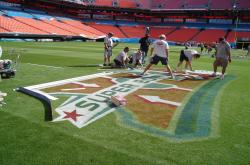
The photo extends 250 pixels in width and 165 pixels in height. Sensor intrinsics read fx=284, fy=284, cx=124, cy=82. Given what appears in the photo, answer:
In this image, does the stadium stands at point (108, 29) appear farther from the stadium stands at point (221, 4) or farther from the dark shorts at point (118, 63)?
the dark shorts at point (118, 63)

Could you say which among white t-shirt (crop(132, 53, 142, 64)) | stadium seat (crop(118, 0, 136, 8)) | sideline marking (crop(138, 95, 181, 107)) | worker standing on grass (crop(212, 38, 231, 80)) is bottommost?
sideline marking (crop(138, 95, 181, 107))

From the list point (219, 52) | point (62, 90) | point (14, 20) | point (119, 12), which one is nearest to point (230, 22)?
point (119, 12)

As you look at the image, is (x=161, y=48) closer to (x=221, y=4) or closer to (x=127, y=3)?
(x=221, y=4)

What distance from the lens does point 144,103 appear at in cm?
790

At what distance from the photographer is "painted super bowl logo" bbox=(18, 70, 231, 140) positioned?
6.03 metres

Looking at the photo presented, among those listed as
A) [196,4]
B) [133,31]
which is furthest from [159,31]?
[196,4]

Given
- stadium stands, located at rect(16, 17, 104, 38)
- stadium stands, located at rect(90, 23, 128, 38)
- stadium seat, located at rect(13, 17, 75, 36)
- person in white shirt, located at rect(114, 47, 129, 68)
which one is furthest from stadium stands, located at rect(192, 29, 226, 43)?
person in white shirt, located at rect(114, 47, 129, 68)

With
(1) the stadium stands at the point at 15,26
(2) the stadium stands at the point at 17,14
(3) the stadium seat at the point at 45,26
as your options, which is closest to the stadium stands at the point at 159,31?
(3) the stadium seat at the point at 45,26

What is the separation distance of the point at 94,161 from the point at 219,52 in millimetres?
11150

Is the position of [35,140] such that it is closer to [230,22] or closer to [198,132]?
[198,132]

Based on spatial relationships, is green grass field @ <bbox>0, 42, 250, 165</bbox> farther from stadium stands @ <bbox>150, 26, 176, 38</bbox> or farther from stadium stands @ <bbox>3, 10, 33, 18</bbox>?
stadium stands @ <bbox>150, 26, 176, 38</bbox>

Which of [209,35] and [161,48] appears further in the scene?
[209,35]

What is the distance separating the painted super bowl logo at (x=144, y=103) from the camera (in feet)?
19.8

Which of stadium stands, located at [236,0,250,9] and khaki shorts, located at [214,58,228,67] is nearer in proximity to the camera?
khaki shorts, located at [214,58,228,67]
